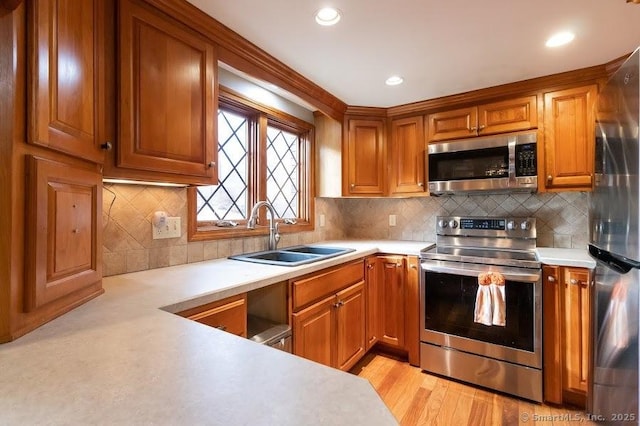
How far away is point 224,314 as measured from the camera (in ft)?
3.92

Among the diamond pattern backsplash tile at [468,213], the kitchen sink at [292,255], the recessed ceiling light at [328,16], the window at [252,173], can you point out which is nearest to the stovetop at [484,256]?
the diamond pattern backsplash tile at [468,213]

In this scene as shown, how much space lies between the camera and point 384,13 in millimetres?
1424

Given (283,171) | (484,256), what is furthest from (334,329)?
(283,171)

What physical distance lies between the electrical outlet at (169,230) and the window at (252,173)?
85 mm

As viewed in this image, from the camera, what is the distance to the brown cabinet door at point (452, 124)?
7.80ft

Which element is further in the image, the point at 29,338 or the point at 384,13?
the point at 384,13

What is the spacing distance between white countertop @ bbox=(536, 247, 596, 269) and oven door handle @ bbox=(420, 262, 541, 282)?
110mm

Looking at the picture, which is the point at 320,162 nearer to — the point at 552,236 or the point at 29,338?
the point at 552,236

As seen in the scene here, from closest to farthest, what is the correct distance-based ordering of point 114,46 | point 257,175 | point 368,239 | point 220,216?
point 114,46
point 220,216
point 257,175
point 368,239

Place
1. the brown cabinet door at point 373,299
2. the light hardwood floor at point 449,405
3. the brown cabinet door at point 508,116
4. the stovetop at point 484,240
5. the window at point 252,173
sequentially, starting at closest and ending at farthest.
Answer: the light hardwood floor at point 449,405 < the window at point 252,173 < the stovetop at point 484,240 < the brown cabinet door at point 508,116 < the brown cabinet door at point 373,299

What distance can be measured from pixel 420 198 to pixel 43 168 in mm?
2682

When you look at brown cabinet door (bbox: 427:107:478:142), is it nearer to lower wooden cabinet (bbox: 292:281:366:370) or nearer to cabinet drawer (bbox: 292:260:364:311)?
cabinet drawer (bbox: 292:260:364:311)

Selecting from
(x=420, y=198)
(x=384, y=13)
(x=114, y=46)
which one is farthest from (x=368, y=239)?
(x=114, y=46)

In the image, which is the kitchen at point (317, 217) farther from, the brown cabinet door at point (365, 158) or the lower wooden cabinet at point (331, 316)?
the lower wooden cabinet at point (331, 316)
